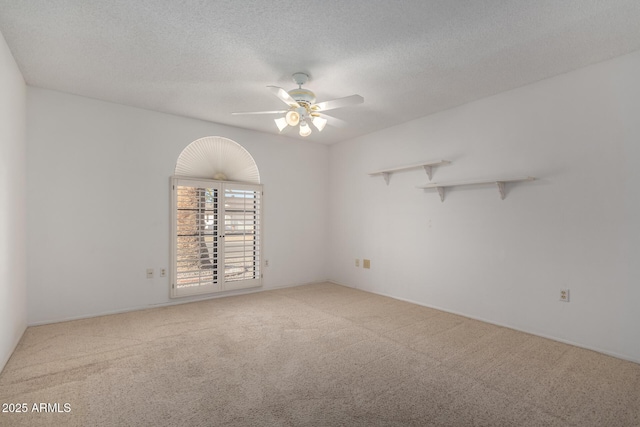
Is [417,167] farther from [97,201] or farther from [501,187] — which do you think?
[97,201]

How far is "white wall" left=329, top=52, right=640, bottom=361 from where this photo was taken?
272 centimetres

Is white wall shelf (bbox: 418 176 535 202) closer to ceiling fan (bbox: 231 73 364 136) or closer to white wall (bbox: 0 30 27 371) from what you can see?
ceiling fan (bbox: 231 73 364 136)

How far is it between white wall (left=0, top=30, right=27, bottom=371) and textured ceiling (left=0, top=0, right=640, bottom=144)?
29 centimetres

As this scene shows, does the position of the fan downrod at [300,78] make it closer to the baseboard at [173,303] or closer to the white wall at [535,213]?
the white wall at [535,213]

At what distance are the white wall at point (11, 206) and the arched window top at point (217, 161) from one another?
1628 millimetres

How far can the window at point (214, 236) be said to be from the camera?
4305 mm

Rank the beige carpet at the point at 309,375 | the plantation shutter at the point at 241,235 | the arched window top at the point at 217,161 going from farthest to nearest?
1. the plantation shutter at the point at 241,235
2. the arched window top at the point at 217,161
3. the beige carpet at the point at 309,375

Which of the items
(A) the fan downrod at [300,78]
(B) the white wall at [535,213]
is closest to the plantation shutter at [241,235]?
(B) the white wall at [535,213]

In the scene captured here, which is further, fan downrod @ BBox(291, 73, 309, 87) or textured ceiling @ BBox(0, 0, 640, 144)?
fan downrod @ BBox(291, 73, 309, 87)

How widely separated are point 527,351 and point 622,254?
116 cm

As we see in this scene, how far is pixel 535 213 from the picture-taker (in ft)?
10.6

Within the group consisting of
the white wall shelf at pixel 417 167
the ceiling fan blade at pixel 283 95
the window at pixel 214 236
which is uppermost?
the ceiling fan blade at pixel 283 95

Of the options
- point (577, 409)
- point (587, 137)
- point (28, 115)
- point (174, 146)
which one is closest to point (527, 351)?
point (577, 409)

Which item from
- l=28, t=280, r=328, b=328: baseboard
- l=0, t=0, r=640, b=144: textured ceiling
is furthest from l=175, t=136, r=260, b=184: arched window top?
l=28, t=280, r=328, b=328: baseboard
